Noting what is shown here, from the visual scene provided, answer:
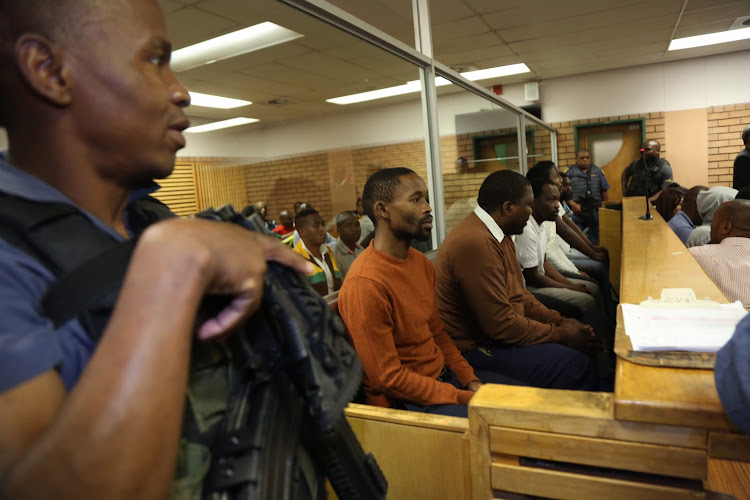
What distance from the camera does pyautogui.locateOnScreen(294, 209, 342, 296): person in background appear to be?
3.67 m

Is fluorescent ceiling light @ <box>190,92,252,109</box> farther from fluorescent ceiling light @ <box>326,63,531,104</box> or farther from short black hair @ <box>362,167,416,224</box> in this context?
fluorescent ceiling light @ <box>326,63,531,104</box>

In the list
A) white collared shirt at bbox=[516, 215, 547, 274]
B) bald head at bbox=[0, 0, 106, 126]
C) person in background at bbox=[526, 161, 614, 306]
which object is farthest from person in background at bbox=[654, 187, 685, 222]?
bald head at bbox=[0, 0, 106, 126]

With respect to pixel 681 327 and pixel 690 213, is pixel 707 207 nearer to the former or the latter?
pixel 690 213

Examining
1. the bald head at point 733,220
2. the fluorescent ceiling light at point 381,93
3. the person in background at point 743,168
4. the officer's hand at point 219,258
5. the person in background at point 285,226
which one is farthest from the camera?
the person in background at point 743,168

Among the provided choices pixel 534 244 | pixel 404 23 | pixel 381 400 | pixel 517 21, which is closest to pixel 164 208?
pixel 381 400

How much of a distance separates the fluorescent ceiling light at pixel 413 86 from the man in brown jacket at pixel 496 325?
123cm

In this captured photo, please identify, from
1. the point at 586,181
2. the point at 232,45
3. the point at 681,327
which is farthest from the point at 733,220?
the point at 586,181

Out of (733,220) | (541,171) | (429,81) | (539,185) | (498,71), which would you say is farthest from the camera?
(498,71)

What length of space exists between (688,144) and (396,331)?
30.3ft

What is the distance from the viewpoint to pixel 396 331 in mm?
1964

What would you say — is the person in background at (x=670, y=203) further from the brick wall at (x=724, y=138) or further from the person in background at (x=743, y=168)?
the brick wall at (x=724, y=138)

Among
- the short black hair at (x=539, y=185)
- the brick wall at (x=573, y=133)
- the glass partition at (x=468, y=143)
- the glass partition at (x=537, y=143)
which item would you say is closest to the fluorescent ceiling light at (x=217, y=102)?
the glass partition at (x=468, y=143)

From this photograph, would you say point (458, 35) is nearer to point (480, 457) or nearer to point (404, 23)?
point (404, 23)

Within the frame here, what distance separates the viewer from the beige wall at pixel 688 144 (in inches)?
343
